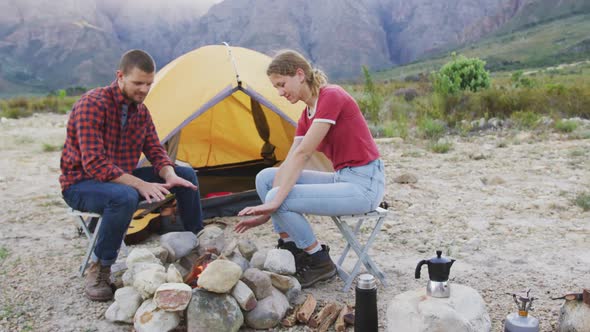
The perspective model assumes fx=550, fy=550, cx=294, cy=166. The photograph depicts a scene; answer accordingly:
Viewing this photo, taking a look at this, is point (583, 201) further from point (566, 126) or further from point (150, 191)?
point (566, 126)

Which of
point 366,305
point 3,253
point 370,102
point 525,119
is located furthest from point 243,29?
point 366,305

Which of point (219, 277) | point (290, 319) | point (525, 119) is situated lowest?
point (525, 119)

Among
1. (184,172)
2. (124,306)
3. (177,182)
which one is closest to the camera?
(124,306)

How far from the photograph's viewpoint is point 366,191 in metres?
3.25

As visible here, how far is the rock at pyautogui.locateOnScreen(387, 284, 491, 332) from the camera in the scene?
7.93ft

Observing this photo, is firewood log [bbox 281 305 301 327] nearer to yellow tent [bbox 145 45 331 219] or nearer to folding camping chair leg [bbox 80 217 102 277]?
folding camping chair leg [bbox 80 217 102 277]

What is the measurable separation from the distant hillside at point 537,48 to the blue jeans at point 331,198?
38572mm

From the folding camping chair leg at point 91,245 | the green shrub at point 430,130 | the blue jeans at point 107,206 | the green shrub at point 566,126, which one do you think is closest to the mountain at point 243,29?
the green shrub at point 430,130

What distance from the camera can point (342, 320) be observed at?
2.94 metres

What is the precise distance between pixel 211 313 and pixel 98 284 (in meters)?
0.96

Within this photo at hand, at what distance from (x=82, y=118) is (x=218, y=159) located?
355cm

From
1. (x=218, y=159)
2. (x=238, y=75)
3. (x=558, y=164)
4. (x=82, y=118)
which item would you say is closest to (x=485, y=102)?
(x=558, y=164)

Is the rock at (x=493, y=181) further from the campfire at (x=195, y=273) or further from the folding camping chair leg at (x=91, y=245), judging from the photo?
the folding camping chair leg at (x=91, y=245)

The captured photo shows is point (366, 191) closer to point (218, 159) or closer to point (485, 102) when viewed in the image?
point (218, 159)
